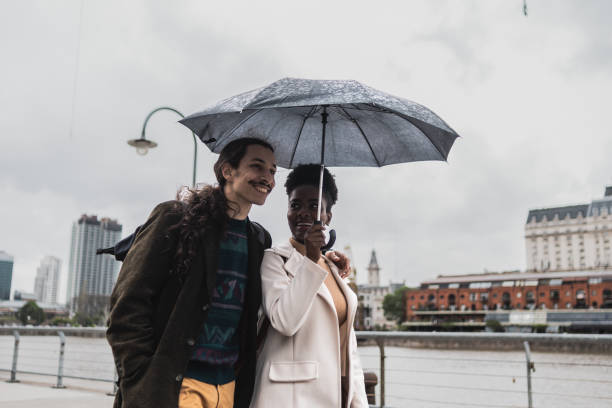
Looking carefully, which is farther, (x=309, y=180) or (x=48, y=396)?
(x=48, y=396)

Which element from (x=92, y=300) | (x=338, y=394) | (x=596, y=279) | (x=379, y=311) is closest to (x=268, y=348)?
(x=338, y=394)

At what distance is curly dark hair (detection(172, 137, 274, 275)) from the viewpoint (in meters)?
1.91

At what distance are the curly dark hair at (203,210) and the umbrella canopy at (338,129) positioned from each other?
20 cm

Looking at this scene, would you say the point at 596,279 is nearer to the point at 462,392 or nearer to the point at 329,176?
the point at 462,392

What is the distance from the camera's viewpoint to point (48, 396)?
6.67 meters

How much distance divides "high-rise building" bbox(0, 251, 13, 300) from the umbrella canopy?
534 ft

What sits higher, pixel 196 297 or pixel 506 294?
pixel 506 294

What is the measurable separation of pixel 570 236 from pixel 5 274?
142 m

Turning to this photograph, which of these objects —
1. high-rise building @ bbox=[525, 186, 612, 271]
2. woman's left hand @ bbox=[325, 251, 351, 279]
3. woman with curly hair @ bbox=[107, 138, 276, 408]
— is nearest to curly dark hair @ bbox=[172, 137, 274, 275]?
woman with curly hair @ bbox=[107, 138, 276, 408]

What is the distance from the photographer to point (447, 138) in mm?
2701

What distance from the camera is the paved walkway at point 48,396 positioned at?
5.95 meters

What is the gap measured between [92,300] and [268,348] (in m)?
96.0

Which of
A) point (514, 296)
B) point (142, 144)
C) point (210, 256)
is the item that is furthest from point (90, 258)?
point (210, 256)

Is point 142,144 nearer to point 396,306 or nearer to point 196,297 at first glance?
point 196,297
